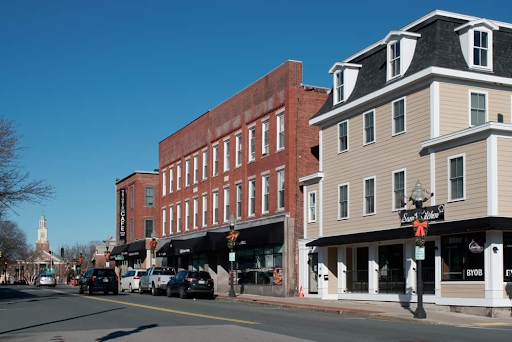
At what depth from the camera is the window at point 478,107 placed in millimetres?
27016

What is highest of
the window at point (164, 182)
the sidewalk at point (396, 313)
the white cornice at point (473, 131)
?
the window at point (164, 182)

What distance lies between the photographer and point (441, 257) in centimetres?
2566

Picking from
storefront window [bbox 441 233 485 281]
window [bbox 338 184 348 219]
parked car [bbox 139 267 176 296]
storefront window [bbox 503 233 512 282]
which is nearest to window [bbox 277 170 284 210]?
window [bbox 338 184 348 219]

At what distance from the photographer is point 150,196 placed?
6781 centimetres

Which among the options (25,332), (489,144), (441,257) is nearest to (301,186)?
(441,257)

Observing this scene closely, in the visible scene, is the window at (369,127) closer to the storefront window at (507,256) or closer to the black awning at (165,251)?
the storefront window at (507,256)

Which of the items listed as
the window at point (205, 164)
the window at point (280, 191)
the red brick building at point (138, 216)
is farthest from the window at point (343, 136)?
the red brick building at point (138, 216)

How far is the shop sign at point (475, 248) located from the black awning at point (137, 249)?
42886mm

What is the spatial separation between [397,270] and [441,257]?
3271 mm

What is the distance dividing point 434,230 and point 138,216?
45.6 metres

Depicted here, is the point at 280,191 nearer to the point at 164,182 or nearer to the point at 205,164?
the point at 205,164

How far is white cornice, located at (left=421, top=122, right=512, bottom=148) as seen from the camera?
23.2m

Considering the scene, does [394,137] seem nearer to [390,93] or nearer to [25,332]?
[390,93]

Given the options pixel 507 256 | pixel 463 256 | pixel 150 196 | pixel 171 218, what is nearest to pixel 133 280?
pixel 171 218
